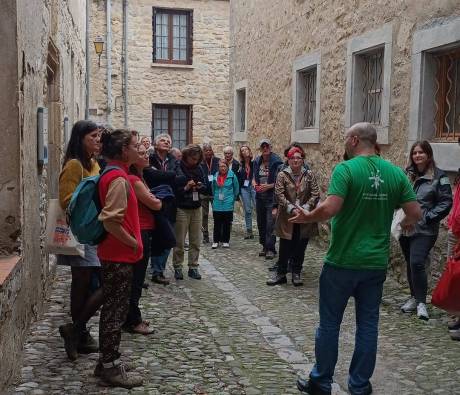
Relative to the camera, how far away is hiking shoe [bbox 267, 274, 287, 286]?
7.08 metres

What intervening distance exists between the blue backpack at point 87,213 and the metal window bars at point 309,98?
722 cm

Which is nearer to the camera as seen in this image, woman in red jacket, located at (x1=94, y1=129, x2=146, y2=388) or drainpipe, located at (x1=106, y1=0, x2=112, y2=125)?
woman in red jacket, located at (x1=94, y1=129, x2=146, y2=388)

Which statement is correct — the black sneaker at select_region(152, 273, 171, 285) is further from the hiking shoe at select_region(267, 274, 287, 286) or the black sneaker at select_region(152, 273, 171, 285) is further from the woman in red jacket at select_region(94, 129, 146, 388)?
the woman in red jacket at select_region(94, 129, 146, 388)

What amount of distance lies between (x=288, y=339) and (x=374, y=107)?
439 cm

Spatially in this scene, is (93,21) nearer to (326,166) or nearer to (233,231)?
(233,231)

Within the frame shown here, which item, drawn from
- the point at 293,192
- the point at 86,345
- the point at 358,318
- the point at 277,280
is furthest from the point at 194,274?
the point at 358,318

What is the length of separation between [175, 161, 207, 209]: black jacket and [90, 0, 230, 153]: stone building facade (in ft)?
41.2

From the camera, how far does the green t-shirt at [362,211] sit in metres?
3.58

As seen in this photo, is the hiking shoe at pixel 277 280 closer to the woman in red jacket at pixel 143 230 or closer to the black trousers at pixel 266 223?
the black trousers at pixel 266 223

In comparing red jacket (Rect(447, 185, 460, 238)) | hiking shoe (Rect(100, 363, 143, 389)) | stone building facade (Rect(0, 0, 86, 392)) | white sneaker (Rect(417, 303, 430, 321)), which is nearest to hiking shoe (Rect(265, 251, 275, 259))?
white sneaker (Rect(417, 303, 430, 321))

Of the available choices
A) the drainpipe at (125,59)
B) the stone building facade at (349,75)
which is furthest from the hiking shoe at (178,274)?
the drainpipe at (125,59)

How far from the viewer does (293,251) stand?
712 centimetres

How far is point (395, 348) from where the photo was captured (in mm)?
4828

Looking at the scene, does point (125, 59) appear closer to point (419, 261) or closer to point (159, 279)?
point (159, 279)
